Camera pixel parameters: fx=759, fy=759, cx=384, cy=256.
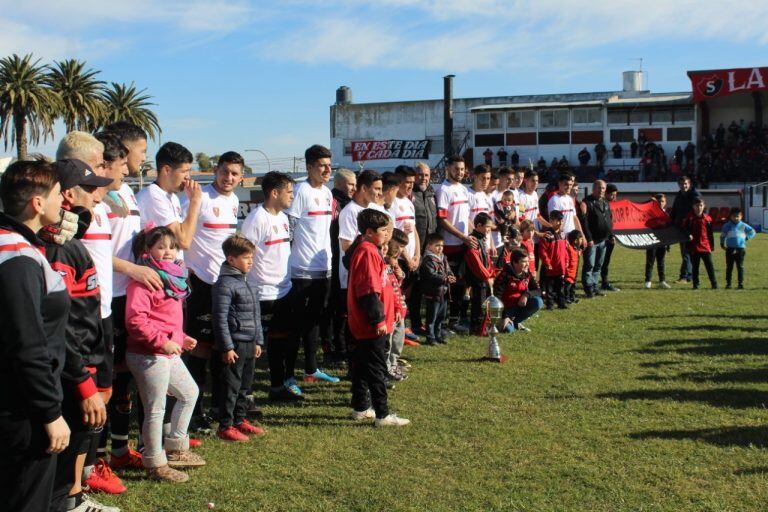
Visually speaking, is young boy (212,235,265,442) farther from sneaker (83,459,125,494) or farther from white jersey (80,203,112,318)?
white jersey (80,203,112,318)

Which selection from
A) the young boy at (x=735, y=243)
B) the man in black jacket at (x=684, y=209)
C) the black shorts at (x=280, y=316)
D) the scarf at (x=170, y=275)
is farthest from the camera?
the man in black jacket at (x=684, y=209)

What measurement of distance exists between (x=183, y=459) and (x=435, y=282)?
4.72 m

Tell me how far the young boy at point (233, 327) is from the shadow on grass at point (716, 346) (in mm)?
4995

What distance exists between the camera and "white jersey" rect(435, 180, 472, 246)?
33.0 feet

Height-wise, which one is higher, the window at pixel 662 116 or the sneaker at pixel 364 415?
the window at pixel 662 116

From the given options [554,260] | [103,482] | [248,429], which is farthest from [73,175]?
[554,260]

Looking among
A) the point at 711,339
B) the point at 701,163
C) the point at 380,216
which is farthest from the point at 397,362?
the point at 701,163

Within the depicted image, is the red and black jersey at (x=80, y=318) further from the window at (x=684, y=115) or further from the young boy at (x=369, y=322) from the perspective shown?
the window at (x=684, y=115)

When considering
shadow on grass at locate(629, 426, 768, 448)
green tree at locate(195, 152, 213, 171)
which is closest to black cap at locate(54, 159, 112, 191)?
shadow on grass at locate(629, 426, 768, 448)

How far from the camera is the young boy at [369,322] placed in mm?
5891

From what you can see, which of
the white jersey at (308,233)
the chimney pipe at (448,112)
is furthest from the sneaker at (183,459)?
the chimney pipe at (448,112)

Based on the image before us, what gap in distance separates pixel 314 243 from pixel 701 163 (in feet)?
136

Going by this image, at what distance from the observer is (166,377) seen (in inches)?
188

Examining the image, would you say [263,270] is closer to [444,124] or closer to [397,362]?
[397,362]
